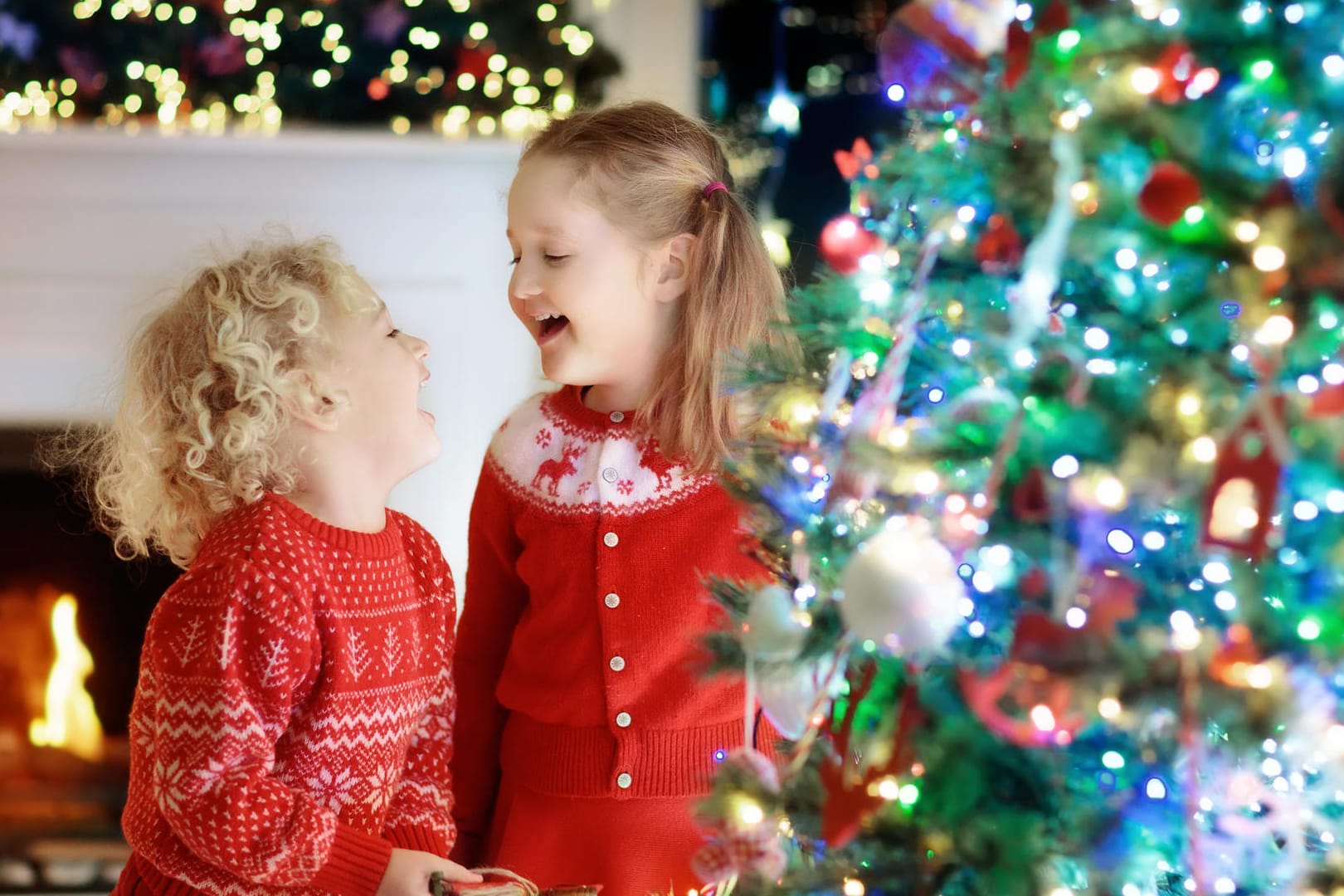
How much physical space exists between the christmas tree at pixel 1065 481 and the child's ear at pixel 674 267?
18.4 inches

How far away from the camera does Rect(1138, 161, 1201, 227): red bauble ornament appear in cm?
74

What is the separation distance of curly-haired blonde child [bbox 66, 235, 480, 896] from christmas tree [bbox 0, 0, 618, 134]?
33.7 inches

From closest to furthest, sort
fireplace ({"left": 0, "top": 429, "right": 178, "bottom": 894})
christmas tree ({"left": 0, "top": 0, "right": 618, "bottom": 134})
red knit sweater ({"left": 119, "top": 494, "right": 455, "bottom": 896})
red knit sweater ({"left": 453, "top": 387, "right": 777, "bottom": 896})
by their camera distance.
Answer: red knit sweater ({"left": 119, "top": 494, "right": 455, "bottom": 896})
red knit sweater ({"left": 453, "top": 387, "right": 777, "bottom": 896})
christmas tree ({"left": 0, "top": 0, "right": 618, "bottom": 134})
fireplace ({"left": 0, "top": 429, "right": 178, "bottom": 894})

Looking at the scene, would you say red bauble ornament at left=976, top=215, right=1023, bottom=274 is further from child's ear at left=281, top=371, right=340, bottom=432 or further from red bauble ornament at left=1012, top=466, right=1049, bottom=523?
child's ear at left=281, top=371, right=340, bottom=432

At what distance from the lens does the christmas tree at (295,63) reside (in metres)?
2.12

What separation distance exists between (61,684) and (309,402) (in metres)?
1.38

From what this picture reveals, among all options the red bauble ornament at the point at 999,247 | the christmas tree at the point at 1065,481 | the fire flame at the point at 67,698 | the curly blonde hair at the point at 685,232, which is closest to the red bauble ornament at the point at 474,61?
the curly blonde hair at the point at 685,232

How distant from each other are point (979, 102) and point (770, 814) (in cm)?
55

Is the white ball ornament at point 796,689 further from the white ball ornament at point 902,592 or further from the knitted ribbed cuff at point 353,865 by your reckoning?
the knitted ribbed cuff at point 353,865

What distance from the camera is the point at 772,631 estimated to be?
0.85 meters

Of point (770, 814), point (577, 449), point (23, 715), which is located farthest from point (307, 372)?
point (23, 715)

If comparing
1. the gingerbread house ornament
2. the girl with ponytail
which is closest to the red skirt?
the girl with ponytail

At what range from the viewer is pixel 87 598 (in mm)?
2324

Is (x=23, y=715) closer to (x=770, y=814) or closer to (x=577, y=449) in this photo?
(x=577, y=449)
